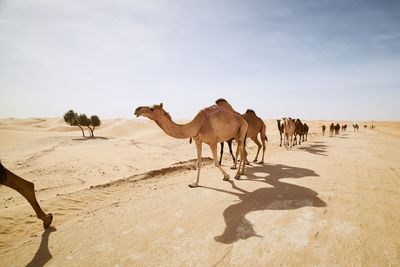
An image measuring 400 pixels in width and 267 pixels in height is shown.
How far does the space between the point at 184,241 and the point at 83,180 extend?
6.79m

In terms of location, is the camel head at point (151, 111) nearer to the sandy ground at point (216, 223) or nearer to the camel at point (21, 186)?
the sandy ground at point (216, 223)

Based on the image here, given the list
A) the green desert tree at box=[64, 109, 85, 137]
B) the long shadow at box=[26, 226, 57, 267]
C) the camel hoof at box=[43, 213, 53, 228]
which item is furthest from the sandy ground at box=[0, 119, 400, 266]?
the green desert tree at box=[64, 109, 85, 137]

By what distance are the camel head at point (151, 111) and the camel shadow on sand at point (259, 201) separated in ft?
8.67

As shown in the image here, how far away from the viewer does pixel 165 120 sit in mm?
6141

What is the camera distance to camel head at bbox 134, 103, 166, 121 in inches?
218

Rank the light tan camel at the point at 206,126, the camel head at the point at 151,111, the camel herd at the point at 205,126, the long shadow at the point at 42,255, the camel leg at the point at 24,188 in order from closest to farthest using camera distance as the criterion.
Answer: the long shadow at the point at 42,255
the camel leg at the point at 24,188
the camel head at the point at 151,111
the camel herd at the point at 205,126
the light tan camel at the point at 206,126

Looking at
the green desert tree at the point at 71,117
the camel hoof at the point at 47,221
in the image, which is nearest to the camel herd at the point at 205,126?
the camel hoof at the point at 47,221

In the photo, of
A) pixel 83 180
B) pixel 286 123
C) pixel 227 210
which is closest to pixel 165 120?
pixel 227 210

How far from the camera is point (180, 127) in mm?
6480

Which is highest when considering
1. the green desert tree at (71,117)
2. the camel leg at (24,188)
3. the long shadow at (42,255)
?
the green desert tree at (71,117)

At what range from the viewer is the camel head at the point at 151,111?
18.2 feet

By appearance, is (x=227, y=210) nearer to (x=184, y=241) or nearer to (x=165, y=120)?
→ (x=184, y=241)

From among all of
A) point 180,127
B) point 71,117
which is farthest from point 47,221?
point 71,117

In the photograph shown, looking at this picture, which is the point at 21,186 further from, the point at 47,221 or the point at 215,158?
the point at 215,158
